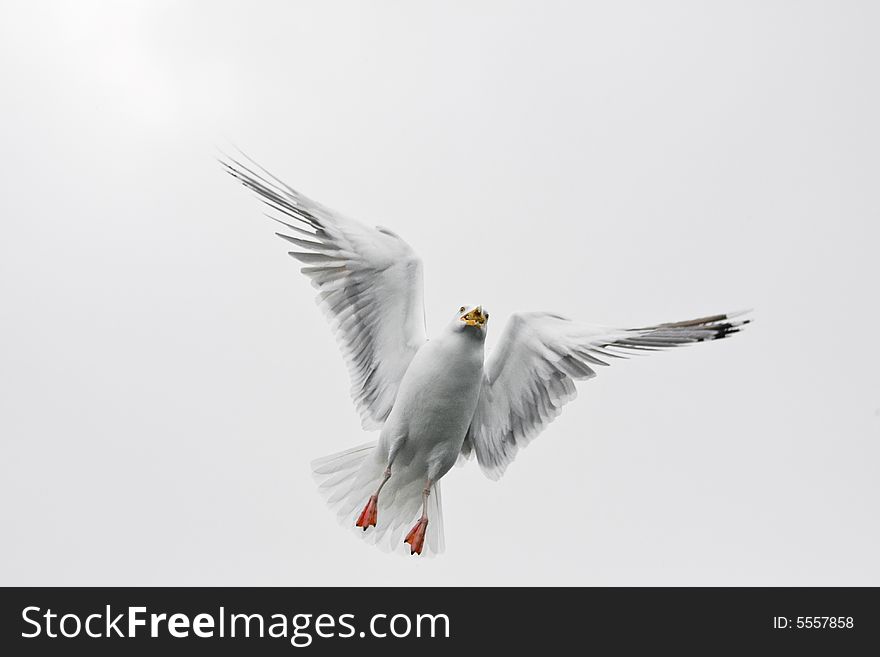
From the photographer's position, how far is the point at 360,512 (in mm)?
9430

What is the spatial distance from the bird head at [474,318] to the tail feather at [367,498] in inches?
60.9

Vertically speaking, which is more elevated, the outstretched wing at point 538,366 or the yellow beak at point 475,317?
the yellow beak at point 475,317

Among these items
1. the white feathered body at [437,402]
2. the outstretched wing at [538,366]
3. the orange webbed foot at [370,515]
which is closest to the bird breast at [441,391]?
the white feathered body at [437,402]

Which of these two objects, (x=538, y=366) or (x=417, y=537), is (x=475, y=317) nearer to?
(x=538, y=366)

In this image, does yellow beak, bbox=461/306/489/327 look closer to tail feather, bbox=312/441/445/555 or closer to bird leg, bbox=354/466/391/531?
bird leg, bbox=354/466/391/531

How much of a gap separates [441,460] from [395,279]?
1.37 m

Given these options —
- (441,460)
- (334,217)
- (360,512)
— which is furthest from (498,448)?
(334,217)

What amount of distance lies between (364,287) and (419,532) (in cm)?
187

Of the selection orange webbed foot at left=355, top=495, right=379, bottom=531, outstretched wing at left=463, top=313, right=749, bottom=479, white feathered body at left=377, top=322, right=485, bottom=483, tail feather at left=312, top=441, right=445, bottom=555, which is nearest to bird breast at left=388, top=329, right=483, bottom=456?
white feathered body at left=377, top=322, right=485, bottom=483

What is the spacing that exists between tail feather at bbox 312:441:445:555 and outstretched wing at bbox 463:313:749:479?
23.7 inches

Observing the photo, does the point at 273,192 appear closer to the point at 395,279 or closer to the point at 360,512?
the point at 395,279

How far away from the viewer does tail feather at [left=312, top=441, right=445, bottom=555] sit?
941cm

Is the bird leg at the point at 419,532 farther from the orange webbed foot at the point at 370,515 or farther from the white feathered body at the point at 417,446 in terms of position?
the orange webbed foot at the point at 370,515

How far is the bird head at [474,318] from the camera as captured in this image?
8.44 meters
